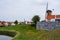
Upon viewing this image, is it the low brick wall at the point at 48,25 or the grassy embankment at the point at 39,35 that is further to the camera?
the low brick wall at the point at 48,25

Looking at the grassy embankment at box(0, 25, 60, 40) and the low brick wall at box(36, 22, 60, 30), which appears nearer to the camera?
the grassy embankment at box(0, 25, 60, 40)

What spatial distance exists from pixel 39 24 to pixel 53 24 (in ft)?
22.2

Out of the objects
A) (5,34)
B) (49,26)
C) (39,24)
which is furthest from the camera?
(5,34)

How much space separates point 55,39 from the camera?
25.3 meters

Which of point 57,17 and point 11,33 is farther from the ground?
point 57,17

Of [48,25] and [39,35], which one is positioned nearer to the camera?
[39,35]

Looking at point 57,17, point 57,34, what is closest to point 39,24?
point 57,17

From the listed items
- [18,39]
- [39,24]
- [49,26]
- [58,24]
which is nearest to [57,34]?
[18,39]

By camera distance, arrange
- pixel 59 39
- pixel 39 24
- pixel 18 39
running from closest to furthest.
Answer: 1. pixel 59 39
2. pixel 18 39
3. pixel 39 24

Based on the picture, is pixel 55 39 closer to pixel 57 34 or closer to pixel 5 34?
pixel 57 34

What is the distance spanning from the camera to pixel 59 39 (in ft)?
81.6

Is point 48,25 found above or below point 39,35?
above

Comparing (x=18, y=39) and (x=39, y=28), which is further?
(x=39, y=28)

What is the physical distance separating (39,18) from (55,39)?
119ft
